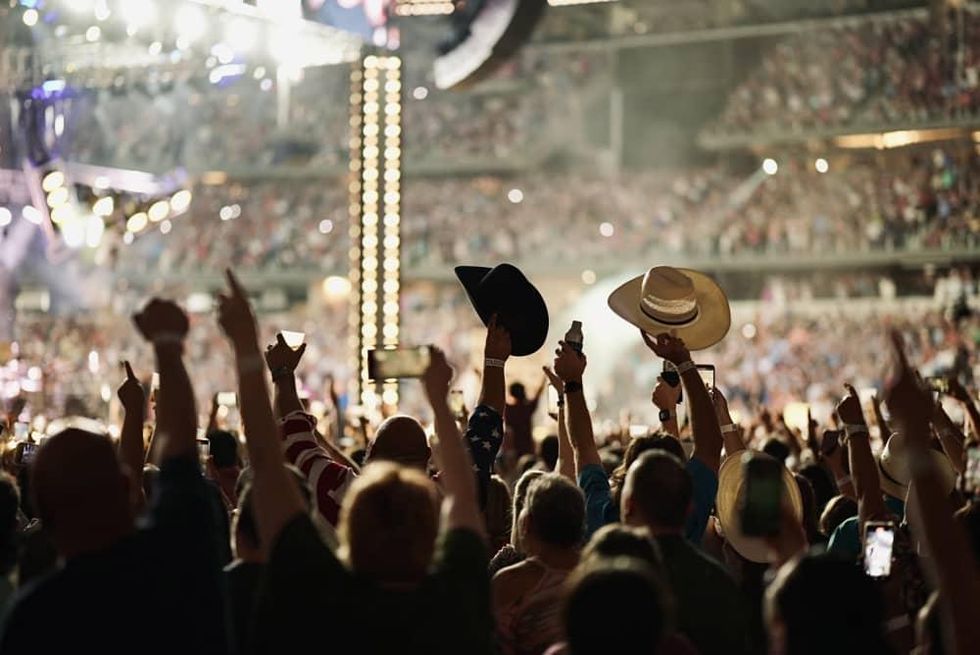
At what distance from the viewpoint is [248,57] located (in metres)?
20.1

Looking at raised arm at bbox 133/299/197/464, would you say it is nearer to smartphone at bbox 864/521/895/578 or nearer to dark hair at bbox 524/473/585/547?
dark hair at bbox 524/473/585/547

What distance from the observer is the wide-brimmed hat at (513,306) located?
5797 millimetres

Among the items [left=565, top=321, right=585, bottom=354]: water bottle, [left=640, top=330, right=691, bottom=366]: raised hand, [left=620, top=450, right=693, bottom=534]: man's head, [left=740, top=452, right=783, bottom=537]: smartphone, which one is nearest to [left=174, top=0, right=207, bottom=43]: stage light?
[left=565, top=321, right=585, bottom=354]: water bottle

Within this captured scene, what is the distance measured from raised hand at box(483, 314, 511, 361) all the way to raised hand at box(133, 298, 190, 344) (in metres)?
2.12

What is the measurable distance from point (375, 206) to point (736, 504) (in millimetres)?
11890

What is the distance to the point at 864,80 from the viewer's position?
35.1 m

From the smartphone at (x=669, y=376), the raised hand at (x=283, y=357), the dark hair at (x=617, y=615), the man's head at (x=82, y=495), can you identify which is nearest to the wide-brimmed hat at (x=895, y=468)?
the smartphone at (x=669, y=376)

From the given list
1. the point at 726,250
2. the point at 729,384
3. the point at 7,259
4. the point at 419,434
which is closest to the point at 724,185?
the point at 726,250

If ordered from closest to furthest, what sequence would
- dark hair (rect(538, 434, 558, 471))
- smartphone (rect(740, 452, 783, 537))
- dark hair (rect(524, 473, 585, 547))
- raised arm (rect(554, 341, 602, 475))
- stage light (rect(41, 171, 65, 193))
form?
smartphone (rect(740, 452, 783, 537)), dark hair (rect(524, 473, 585, 547)), raised arm (rect(554, 341, 602, 475)), dark hair (rect(538, 434, 558, 471)), stage light (rect(41, 171, 65, 193))

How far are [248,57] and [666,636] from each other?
1765 cm

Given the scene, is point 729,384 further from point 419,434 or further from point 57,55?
point 419,434

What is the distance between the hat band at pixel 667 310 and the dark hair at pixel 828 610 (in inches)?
140

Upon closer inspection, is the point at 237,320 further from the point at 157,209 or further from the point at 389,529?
the point at 157,209

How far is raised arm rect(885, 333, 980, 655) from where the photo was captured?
10.4 feet
